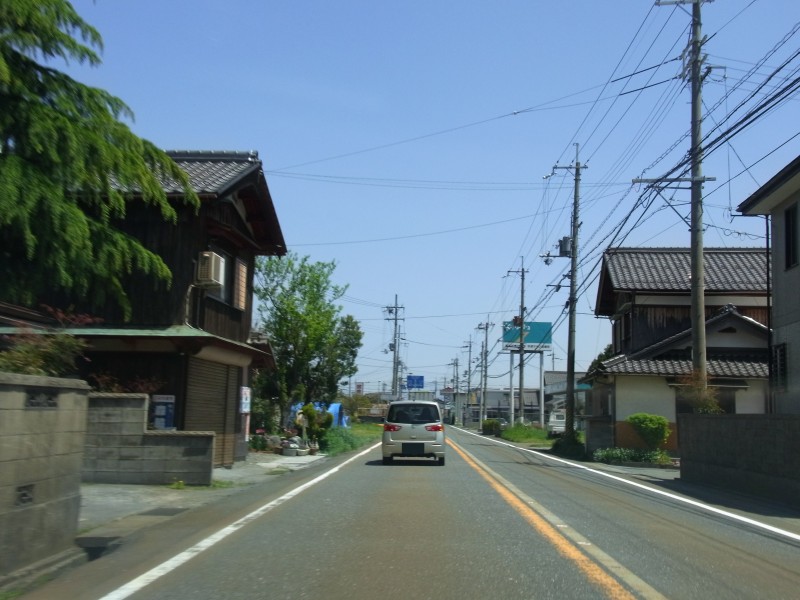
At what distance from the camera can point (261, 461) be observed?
80.0 feet

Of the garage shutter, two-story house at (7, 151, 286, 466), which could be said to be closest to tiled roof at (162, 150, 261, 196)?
two-story house at (7, 151, 286, 466)

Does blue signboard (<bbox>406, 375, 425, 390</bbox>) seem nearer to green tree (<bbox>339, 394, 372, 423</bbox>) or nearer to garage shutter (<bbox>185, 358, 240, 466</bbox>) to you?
green tree (<bbox>339, 394, 372, 423</bbox>)

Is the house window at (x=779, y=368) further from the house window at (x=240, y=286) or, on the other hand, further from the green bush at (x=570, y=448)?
the house window at (x=240, y=286)

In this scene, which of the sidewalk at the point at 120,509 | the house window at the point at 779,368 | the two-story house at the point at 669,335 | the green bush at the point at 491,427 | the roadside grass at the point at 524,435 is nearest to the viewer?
the sidewalk at the point at 120,509

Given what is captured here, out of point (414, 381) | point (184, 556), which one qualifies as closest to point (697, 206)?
point (184, 556)

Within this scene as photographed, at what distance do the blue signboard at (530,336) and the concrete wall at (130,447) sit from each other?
163 feet

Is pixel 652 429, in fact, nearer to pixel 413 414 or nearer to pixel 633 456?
pixel 633 456

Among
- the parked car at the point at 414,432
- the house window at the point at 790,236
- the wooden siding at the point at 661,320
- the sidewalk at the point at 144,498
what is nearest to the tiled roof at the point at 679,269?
the wooden siding at the point at 661,320

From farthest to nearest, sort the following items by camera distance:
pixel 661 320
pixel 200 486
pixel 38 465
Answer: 1. pixel 661 320
2. pixel 200 486
3. pixel 38 465

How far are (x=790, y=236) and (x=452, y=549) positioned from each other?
50.5ft

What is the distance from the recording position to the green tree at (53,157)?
841 cm

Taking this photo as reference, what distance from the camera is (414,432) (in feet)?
75.5

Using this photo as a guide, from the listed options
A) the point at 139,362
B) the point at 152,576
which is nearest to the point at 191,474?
the point at 139,362

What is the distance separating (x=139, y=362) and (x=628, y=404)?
19503mm
